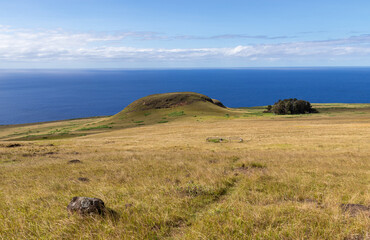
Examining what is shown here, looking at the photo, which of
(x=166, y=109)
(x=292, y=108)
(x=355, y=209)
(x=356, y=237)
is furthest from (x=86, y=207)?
(x=292, y=108)

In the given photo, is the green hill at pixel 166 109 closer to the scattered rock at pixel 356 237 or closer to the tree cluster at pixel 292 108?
the tree cluster at pixel 292 108

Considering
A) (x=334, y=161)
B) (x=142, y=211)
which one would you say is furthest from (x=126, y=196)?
(x=334, y=161)

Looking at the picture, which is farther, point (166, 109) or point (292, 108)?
point (166, 109)

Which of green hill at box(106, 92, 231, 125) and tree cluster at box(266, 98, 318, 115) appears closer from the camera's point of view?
green hill at box(106, 92, 231, 125)

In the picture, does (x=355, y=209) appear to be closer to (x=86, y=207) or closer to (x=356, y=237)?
(x=356, y=237)

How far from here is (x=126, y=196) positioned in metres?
7.71

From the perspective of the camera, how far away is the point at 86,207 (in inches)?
236

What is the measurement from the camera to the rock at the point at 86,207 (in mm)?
5875

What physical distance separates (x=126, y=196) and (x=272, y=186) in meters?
5.17

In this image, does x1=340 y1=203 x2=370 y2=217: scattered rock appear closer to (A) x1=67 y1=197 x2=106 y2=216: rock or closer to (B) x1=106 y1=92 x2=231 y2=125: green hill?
(A) x1=67 y1=197 x2=106 y2=216: rock

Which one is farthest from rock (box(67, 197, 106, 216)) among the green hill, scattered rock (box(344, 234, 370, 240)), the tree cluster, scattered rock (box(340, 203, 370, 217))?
the tree cluster

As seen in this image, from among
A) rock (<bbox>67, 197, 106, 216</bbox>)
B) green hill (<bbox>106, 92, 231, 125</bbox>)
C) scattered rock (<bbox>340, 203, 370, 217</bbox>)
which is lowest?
green hill (<bbox>106, 92, 231, 125</bbox>)

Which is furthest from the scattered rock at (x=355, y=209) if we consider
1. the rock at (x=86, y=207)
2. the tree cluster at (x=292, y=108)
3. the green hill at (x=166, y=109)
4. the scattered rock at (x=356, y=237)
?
the tree cluster at (x=292, y=108)

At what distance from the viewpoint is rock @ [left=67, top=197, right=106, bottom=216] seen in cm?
588
